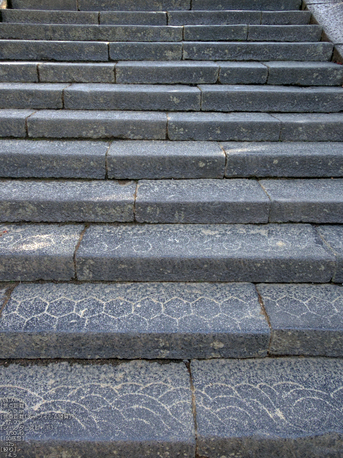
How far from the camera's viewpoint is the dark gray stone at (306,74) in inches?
143

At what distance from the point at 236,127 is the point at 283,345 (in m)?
2.08

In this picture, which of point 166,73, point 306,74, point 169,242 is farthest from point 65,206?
point 306,74

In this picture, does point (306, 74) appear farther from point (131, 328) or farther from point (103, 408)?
point (103, 408)

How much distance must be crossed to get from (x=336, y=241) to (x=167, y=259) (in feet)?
4.19

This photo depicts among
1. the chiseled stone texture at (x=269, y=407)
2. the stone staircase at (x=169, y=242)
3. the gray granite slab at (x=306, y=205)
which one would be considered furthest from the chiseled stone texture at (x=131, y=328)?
the gray granite slab at (x=306, y=205)

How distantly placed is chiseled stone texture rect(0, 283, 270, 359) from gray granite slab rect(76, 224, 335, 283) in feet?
0.69

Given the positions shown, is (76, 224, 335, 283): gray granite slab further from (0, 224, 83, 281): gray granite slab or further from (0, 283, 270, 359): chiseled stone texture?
(0, 283, 270, 359): chiseled stone texture

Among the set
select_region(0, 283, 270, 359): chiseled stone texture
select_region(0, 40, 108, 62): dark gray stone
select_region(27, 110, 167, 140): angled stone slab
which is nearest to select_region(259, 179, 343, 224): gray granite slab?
select_region(0, 283, 270, 359): chiseled stone texture

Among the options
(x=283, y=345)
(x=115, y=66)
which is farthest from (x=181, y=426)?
(x=115, y=66)

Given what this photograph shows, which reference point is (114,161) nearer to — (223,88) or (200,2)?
(223,88)

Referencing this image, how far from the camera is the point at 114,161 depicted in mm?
2779

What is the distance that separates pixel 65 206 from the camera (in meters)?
2.50

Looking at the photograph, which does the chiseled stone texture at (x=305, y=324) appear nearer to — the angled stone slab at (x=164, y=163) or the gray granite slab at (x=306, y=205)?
the gray granite slab at (x=306, y=205)

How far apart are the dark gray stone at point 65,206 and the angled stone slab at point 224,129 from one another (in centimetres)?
95
